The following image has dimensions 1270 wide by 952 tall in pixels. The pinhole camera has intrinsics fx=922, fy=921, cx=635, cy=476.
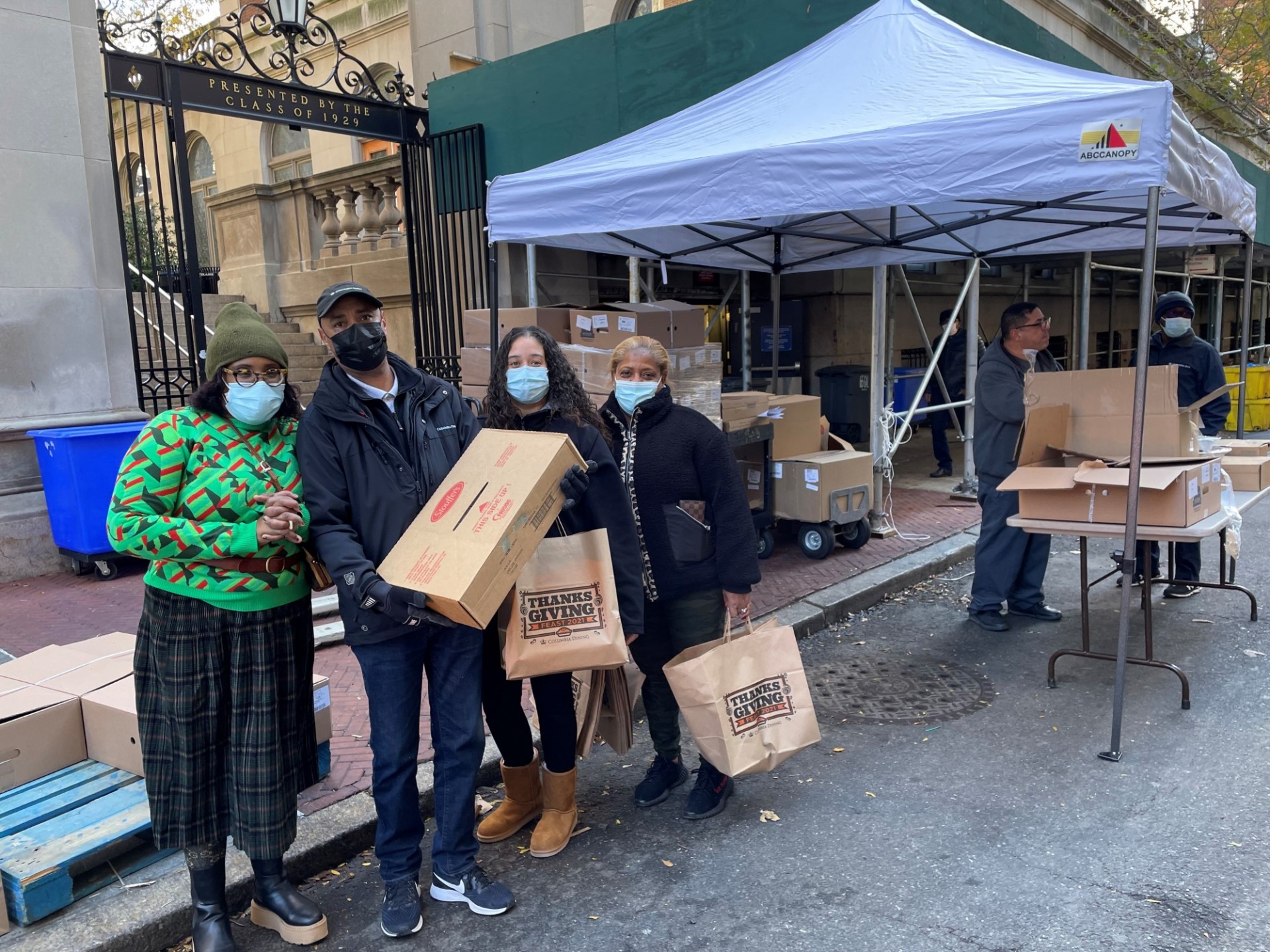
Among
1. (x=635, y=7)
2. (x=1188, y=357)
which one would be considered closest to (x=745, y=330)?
(x=1188, y=357)

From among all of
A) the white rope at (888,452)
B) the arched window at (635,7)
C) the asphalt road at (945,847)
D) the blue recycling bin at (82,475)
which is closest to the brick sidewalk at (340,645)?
the white rope at (888,452)

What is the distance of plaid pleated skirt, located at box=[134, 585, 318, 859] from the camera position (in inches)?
101

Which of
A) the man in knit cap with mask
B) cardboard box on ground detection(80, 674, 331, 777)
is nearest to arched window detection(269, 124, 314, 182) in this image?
the man in knit cap with mask

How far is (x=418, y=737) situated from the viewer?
2.82m

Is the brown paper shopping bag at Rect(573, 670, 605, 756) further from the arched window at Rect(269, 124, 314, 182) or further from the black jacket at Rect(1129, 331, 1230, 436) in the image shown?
the arched window at Rect(269, 124, 314, 182)

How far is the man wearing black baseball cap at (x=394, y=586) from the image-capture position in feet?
8.60

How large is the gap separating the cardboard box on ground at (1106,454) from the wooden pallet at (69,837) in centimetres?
396

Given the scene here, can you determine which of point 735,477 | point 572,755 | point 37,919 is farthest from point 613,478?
point 37,919

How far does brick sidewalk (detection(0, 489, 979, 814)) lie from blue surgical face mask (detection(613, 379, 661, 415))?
1.68 meters

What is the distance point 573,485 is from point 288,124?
6.44m

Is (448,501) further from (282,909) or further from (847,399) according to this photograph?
(847,399)

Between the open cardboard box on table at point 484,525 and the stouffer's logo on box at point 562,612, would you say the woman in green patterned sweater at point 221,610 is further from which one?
the stouffer's logo on box at point 562,612

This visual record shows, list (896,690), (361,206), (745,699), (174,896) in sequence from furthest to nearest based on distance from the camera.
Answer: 1. (361,206)
2. (896,690)
3. (745,699)
4. (174,896)

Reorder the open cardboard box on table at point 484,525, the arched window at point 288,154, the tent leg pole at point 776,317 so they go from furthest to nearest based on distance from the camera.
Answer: the arched window at point 288,154 < the tent leg pole at point 776,317 < the open cardboard box on table at point 484,525
